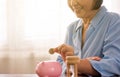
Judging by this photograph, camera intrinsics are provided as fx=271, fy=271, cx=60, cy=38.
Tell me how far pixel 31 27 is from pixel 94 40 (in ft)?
3.33

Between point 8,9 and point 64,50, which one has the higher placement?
point 8,9

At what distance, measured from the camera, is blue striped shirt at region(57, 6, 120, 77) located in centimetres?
111

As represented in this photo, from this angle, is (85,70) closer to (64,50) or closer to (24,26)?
(64,50)

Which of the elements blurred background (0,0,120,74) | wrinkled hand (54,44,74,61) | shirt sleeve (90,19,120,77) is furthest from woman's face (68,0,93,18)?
blurred background (0,0,120,74)

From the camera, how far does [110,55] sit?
3.78ft

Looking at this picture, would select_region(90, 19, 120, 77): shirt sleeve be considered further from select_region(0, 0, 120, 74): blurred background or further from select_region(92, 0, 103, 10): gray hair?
select_region(0, 0, 120, 74): blurred background

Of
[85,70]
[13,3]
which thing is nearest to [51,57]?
[13,3]

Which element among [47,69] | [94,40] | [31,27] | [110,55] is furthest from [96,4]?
[31,27]

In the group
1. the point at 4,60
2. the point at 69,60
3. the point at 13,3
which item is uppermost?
the point at 13,3

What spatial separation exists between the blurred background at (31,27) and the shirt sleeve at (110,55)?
0.94 meters

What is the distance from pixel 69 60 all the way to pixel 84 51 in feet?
1.60

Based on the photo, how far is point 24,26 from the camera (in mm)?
2188

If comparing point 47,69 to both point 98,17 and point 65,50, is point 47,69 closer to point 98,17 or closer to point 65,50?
point 65,50

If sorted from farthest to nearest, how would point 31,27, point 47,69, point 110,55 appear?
1. point 31,27
2. point 110,55
3. point 47,69
